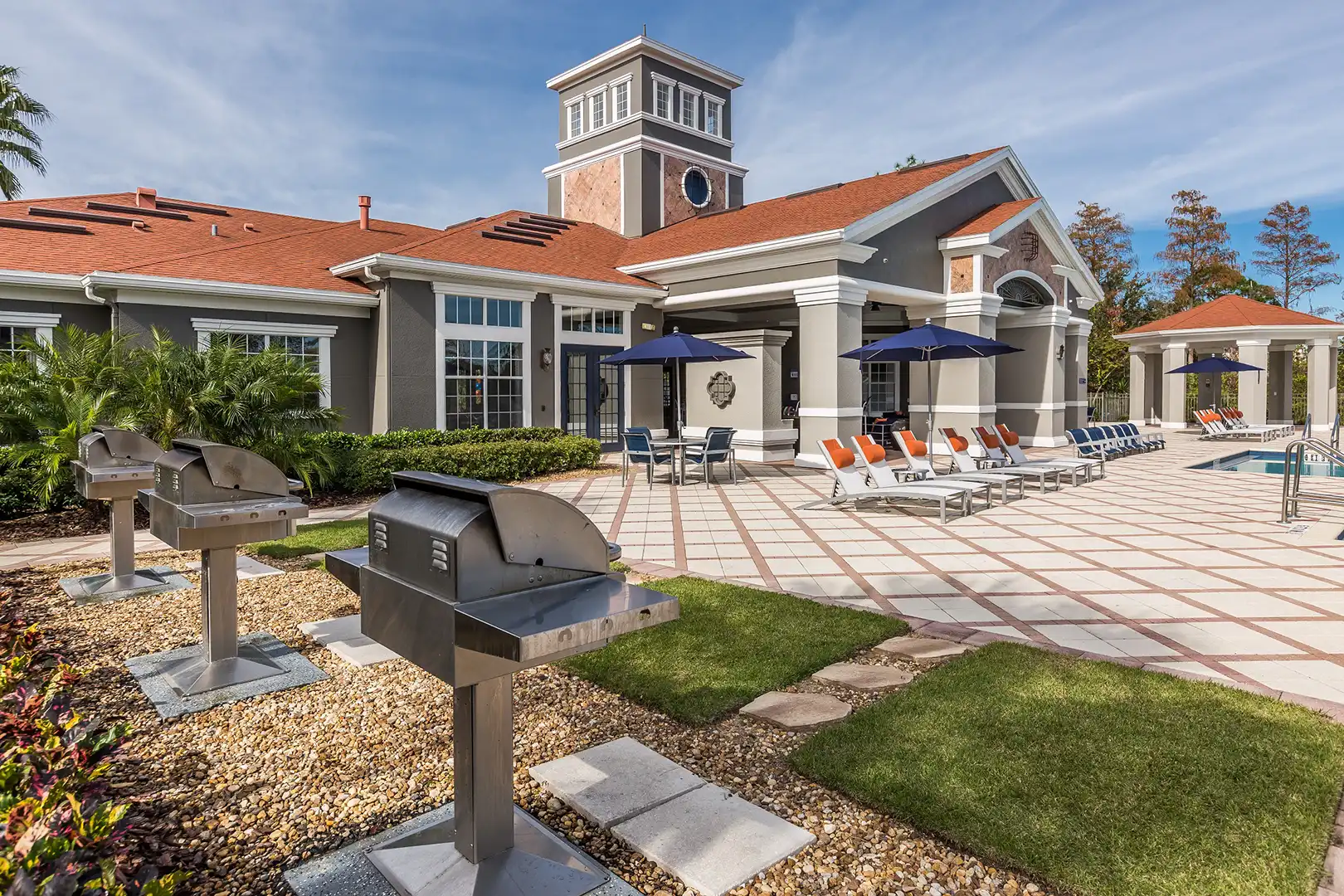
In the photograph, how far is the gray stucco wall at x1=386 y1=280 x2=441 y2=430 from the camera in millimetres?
13133

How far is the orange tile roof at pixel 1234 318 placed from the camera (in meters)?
24.8

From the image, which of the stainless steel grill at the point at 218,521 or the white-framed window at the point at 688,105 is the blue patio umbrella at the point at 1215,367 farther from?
the stainless steel grill at the point at 218,521

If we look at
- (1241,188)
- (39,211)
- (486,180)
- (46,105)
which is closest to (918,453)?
(39,211)

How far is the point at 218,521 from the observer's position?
147 inches

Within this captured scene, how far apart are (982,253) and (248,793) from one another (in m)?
17.0

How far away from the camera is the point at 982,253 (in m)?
16.6

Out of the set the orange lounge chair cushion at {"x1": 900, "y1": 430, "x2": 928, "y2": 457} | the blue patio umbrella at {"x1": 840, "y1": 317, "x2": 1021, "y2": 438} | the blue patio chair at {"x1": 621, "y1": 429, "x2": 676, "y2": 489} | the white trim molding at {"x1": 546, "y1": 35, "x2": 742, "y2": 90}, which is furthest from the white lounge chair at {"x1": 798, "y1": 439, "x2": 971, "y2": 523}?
the white trim molding at {"x1": 546, "y1": 35, "x2": 742, "y2": 90}

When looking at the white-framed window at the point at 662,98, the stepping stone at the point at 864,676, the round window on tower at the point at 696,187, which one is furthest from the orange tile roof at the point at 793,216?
the stepping stone at the point at 864,676

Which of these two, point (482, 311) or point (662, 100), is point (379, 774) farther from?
point (662, 100)

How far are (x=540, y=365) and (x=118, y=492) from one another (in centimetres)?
1008

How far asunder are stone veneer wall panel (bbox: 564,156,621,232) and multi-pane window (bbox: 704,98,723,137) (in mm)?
3404

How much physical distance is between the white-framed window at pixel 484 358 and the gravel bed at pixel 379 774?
31.3ft

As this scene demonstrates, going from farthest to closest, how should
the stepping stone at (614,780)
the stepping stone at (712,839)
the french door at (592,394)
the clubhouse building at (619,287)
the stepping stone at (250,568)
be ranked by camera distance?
1. the french door at (592,394)
2. the clubhouse building at (619,287)
3. the stepping stone at (250,568)
4. the stepping stone at (614,780)
5. the stepping stone at (712,839)

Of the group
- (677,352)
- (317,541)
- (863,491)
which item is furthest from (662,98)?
(317,541)
